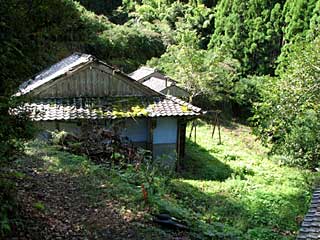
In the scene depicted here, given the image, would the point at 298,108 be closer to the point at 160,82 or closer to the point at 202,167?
the point at 202,167

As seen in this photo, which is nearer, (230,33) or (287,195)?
(287,195)

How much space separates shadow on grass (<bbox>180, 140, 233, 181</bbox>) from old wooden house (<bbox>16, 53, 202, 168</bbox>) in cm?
106

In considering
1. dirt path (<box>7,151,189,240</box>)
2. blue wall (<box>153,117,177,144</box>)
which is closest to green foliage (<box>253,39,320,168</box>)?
blue wall (<box>153,117,177,144</box>)

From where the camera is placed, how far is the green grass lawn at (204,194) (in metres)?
6.98

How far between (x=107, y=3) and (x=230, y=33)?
14.1 metres

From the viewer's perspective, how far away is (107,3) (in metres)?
37.2

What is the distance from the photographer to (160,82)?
77.7 feet

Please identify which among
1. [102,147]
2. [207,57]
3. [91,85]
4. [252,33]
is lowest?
[102,147]

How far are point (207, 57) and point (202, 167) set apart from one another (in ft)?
38.4

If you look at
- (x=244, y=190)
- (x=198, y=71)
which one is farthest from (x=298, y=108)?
(x=198, y=71)

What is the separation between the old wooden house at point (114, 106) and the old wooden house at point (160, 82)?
845 centimetres

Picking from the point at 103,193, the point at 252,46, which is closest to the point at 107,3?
the point at 252,46

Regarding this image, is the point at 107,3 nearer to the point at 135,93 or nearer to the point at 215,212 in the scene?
the point at 135,93

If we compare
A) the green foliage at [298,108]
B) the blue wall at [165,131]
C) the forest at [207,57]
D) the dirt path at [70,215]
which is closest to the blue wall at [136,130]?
the blue wall at [165,131]
